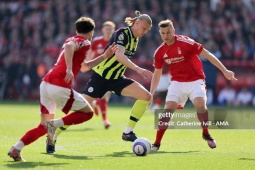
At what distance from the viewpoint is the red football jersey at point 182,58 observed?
12.5 metres

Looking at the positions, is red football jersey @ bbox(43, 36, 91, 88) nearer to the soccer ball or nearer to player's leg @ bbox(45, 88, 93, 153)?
player's leg @ bbox(45, 88, 93, 153)

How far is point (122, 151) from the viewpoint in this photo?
39.6 ft

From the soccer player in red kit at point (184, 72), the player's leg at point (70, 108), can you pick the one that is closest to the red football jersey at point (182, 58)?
the soccer player in red kit at point (184, 72)

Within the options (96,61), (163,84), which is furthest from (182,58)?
(163,84)

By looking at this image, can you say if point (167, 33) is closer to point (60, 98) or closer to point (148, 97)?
point (148, 97)

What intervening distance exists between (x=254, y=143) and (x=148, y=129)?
3.91 meters

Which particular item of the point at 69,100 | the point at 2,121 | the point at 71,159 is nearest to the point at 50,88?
the point at 69,100

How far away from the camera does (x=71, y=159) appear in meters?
10.7

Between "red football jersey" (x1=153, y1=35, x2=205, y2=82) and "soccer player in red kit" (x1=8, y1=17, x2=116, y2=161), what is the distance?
213 centimetres

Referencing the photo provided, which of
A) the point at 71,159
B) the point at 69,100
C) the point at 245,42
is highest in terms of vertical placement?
the point at 245,42

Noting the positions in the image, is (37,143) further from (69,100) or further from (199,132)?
(199,132)

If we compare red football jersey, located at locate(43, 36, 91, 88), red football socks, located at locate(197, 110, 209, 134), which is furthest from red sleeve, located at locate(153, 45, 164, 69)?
red football jersey, located at locate(43, 36, 91, 88)

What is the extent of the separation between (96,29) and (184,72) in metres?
20.6

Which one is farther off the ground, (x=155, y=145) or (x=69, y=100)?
(x=69, y=100)
